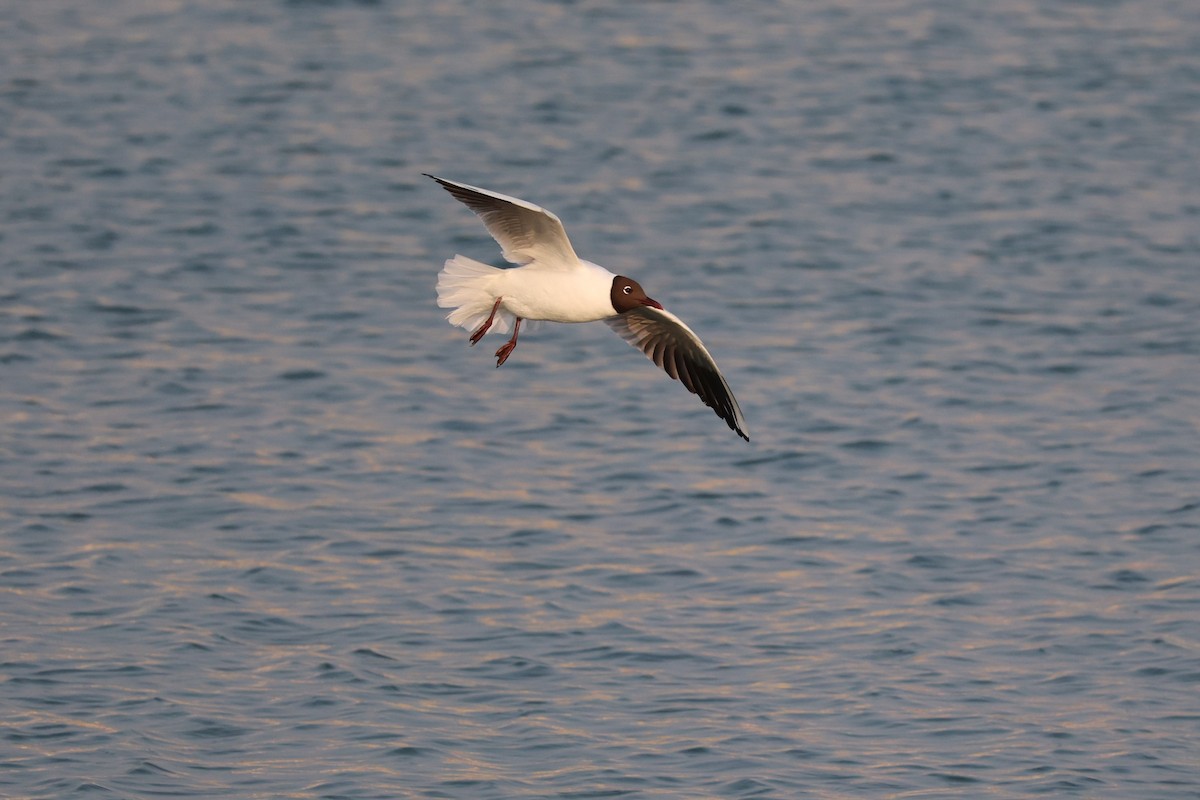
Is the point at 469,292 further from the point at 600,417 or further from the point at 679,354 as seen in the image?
the point at 600,417

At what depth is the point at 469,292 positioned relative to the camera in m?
11.9

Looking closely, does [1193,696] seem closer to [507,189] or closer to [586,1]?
[507,189]

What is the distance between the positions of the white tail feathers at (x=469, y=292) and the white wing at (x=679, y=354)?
926mm

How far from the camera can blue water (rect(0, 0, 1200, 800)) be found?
11836 mm

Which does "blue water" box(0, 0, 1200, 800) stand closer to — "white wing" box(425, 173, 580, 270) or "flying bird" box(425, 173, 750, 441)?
Answer: "flying bird" box(425, 173, 750, 441)

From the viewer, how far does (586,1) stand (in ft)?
99.9

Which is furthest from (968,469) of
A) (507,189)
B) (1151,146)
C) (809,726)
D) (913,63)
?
(913,63)

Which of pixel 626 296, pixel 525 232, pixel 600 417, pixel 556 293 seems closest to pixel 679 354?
pixel 626 296

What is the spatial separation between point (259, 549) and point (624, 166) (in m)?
10.8

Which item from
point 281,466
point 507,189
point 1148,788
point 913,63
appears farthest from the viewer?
point 913,63

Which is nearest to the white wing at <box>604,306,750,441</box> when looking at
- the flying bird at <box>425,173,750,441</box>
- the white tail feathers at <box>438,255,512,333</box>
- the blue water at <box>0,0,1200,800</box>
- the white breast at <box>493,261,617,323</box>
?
the flying bird at <box>425,173,750,441</box>

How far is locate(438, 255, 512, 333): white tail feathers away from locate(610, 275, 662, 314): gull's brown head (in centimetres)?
72

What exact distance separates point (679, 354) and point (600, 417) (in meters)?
4.28

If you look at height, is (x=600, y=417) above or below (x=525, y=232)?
below
